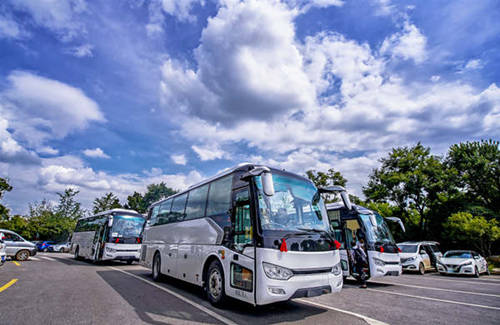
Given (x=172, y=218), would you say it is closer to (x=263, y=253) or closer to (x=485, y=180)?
(x=263, y=253)

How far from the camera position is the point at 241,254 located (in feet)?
18.8

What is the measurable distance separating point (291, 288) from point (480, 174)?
32.2 m

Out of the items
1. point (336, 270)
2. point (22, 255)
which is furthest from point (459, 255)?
point (22, 255)

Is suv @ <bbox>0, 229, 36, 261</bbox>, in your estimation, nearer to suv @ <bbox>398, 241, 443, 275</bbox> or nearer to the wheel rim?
the wheel rim

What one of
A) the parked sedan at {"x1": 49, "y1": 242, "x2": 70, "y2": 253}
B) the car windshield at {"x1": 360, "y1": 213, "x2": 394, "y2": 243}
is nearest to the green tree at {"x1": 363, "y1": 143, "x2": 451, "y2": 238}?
the car windshield at {"x1": 360, "y1": 213, "x2": 394, "y2": 243}

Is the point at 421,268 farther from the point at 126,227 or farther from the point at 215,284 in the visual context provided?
the point at 126,227

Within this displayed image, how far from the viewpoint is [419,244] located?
58.2 ft

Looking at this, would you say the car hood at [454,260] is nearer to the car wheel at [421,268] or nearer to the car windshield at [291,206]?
the car wheel at [421,268]

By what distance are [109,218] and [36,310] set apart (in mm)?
10732

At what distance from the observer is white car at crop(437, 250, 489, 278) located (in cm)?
1522

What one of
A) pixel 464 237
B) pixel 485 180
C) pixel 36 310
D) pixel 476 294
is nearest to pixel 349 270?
pixel 476 294

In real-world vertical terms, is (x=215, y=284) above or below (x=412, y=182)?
below

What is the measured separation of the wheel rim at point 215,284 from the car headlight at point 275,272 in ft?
5.35

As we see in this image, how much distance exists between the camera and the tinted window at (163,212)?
10.9 meters
